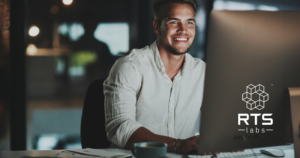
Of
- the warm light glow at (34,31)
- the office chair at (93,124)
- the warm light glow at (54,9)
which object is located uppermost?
the warm light glow at (54,9)

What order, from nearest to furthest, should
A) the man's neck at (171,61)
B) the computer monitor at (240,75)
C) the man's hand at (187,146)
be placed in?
the computer monitor at (240,75) → the man's hand at (187,146) → the man's neck at (171,61)

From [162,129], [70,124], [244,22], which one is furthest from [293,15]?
[70,124]

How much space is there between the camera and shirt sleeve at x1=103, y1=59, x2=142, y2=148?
118 centimetres

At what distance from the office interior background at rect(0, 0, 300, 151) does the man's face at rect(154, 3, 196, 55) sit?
1133 millimetres

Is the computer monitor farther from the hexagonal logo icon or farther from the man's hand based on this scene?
the man's hand

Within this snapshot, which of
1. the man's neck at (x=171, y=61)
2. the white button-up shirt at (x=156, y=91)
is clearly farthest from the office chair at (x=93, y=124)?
the man's neck at (x=171, y=61)

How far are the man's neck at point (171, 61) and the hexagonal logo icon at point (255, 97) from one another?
930 mm

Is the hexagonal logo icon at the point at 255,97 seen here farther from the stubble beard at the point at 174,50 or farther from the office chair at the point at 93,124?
the stubble beard at the point at 174,50

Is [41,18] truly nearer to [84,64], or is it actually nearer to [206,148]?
[84,64]

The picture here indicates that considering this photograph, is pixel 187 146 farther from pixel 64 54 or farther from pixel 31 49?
pixel 31 49

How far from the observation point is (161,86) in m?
1.55

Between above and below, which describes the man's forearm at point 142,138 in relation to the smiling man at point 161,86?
below

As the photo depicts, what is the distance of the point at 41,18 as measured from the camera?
2.73m

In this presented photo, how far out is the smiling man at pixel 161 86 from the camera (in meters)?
1.29
